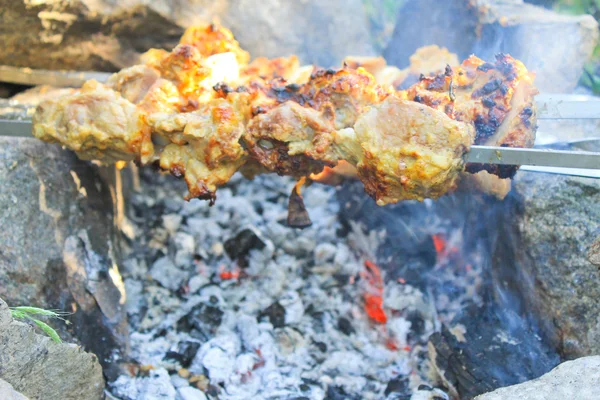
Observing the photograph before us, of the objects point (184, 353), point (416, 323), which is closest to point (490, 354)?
point (416, 323)

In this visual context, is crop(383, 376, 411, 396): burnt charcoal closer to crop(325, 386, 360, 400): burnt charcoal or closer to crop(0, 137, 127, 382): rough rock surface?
crop(325, 386, 360, 400): burnt charcoal

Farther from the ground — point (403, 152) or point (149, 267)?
point (403, 152)

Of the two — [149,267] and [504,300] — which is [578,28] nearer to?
[504,300]

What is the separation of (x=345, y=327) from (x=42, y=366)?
197 cm

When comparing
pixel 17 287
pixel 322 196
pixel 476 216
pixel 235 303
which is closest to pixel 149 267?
pixel 235 303

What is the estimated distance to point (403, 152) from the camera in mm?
2381

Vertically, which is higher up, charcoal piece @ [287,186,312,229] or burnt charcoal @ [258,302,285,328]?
charcoal piece @ [287,186,312,229]

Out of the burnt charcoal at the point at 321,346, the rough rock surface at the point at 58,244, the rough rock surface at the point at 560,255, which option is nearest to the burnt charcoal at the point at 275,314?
the burnt charcoal at the point at 321,346

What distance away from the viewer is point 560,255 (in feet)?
8.98

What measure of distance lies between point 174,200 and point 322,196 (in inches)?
52.7

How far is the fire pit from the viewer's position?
9.29ft

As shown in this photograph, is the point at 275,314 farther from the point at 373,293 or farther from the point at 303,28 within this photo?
the point at 303,28

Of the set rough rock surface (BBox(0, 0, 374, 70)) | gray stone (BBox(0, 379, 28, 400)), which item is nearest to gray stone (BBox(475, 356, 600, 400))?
gray stone (BBox(0, 379, 28, 400))

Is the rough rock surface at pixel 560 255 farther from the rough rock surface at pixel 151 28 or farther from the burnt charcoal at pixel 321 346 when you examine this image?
the rough rock surface at pixel 151 28
